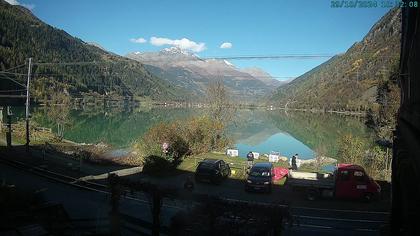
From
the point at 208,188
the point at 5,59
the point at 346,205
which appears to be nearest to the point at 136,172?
the point at 208,188

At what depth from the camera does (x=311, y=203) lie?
72.1 feet

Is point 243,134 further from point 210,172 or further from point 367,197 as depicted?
point 367,197

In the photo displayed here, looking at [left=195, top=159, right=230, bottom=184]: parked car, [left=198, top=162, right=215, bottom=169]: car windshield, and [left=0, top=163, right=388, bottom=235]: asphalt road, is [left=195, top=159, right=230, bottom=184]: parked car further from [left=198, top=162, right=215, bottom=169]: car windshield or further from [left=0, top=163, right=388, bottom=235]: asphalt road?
[left=0, top=163, right=388, bottom=235]: asphalt road

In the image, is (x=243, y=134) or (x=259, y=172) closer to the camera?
(x=259, y=172)

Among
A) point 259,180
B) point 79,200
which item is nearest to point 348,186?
point 259,180

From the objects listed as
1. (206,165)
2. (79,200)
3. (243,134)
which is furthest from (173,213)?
(243,134)

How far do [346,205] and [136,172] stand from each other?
1479 centimetres

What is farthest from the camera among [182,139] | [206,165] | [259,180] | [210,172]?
[182,139]

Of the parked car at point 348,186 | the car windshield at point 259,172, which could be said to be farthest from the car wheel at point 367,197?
the car windshield at point 259,172

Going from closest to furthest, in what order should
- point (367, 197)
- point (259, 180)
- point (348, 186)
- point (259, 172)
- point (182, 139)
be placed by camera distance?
point (367, 197) → point (348, 186) → point (259, 180) → point (259, 172) → point (182, 139)

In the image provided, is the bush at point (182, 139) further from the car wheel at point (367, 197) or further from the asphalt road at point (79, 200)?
the car wheel at point (367, 197)

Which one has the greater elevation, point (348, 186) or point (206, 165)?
point (206, 165)

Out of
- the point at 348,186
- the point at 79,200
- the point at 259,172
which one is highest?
the point at 259,172

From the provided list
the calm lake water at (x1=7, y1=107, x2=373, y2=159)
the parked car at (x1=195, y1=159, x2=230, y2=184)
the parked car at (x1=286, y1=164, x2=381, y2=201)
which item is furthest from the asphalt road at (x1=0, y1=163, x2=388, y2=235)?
the calm lake water at (x1=7, y1=107, x2=373, y2=159)
